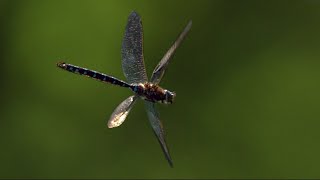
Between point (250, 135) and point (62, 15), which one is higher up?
point (62, 15)

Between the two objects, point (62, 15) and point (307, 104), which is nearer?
point (62, 15)

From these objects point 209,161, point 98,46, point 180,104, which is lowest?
point 209,161

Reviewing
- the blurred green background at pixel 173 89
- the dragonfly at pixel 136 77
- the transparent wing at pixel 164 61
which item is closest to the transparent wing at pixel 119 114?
the dragonfly at pixel 136 77

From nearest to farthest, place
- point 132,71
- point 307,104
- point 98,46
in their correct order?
point 132,71 → point 98,46 → point 307,104

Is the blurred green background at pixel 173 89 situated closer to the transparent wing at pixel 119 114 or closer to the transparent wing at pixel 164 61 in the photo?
the transparent wing at pixel 164 61

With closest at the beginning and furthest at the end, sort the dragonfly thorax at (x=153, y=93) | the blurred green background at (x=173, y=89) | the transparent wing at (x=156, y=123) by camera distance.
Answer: the transparent wing at (x=156, y=123) → the dragonfly thorax at (x=153, y=93) → the blurred green background at (x=173, y=89)

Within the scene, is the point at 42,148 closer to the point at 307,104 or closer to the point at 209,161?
the point at 209,161

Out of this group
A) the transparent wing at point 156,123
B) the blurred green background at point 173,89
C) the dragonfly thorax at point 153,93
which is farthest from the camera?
the blurred green background at point 173,89

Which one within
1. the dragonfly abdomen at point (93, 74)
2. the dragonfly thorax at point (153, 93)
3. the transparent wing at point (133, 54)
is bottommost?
the dragonfly thorax at point (153, 93)

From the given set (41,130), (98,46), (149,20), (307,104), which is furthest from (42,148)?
(307,104)
